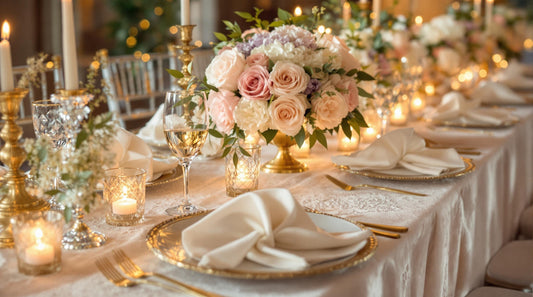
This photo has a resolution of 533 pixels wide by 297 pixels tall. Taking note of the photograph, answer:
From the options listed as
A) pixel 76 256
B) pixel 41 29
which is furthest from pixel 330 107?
pixel 41 29

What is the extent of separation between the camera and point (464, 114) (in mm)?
2805

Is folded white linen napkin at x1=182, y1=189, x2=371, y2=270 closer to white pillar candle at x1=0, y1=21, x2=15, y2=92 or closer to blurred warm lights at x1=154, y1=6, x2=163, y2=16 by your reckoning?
white pillar candle at x1=0, y1=21, x2=15, y2=92

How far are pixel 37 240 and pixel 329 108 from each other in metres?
0.89

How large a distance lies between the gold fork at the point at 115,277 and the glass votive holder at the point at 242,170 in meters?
0.54

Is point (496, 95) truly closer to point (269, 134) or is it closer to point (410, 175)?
point (410, 175)

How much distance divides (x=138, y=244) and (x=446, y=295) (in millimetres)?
884

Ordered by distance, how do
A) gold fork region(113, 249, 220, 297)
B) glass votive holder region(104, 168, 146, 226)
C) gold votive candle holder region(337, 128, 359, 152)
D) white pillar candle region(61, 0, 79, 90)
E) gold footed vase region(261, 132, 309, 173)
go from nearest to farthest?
gold fork region(113, 249, 220, 297) → white pillar candle region(61, 0, 79, 90) → glass votive holder region(104, 168, 146, 226) → gold footed vase region(261, 132, 309, 173) → gold votive candle holder region(337, 128, 359, 152)

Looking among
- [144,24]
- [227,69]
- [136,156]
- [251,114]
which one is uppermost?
[144,24]

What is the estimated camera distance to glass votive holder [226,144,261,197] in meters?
1.67

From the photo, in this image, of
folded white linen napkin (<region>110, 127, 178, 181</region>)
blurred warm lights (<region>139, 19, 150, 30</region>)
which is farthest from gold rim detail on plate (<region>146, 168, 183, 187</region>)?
blurred warm lights (<region>139, 19, 150, 30</region>)

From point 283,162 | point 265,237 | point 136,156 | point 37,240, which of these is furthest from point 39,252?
point 283,162

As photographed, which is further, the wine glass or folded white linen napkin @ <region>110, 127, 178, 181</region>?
folded white linen napkin @ <region>110, 127, 178, 181</region>

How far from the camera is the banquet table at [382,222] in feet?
3.56

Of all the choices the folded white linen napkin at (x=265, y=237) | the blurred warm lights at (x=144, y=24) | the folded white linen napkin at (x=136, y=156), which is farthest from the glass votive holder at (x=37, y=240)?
the blurred warm lights at (x=144, y=24)
